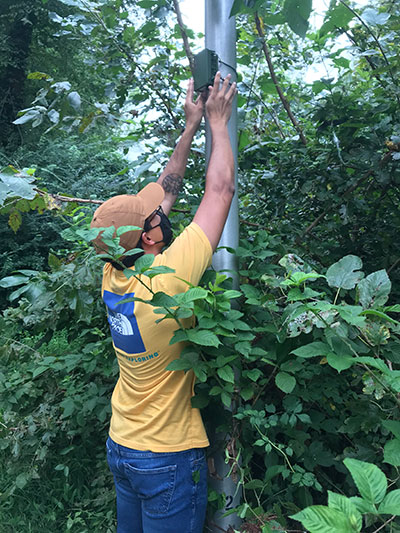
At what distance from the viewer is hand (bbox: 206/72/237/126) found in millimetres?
1652

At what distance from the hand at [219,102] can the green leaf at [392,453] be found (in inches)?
47.3

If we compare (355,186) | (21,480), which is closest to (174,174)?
(355,186)

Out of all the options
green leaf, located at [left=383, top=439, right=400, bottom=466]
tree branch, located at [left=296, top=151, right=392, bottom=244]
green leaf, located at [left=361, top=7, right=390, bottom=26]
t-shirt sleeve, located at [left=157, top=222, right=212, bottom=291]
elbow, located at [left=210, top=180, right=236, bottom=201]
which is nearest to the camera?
green leaf, located at [left=383, top=439, right=400, bottom=466]

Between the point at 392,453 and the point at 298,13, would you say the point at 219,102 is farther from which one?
the point at 392,453

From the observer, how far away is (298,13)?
132 cm

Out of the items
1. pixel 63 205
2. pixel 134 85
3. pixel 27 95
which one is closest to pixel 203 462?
pixel 63 205

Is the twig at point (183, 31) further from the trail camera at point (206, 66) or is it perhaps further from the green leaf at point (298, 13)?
the green leaf at point (298, 13)

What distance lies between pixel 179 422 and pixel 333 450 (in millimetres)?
621

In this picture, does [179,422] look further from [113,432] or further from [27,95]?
[27,95]

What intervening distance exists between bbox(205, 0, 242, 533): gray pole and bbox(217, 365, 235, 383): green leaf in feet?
1.24

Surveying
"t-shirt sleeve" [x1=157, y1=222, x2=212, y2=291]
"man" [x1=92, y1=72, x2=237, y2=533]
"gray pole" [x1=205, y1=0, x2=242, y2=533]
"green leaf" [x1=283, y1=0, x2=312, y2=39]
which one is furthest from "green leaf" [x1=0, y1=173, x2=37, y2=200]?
"green leaf" [x1=283, y1=0, x2=312, y2=39]

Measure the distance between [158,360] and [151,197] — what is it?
2.09 feet

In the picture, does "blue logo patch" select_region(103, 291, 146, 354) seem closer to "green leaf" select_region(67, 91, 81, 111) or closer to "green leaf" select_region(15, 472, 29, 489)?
"green leaf" select_region(67, 91, 81, 111)

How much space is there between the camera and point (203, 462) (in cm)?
156
